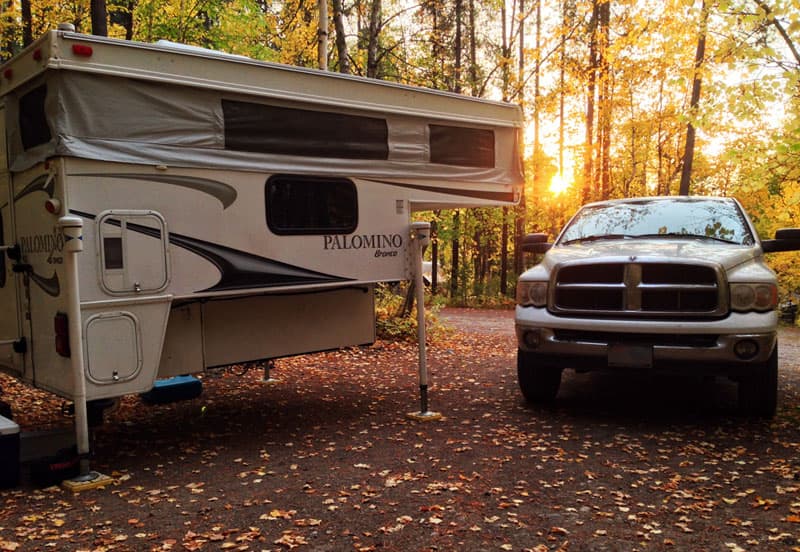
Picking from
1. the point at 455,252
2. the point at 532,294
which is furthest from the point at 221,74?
the point at 455,252

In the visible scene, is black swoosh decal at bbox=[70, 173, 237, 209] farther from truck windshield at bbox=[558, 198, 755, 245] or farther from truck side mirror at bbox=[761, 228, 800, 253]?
truck side mirror at bbox=[761, 228, 800, 253]

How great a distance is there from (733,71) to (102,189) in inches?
340

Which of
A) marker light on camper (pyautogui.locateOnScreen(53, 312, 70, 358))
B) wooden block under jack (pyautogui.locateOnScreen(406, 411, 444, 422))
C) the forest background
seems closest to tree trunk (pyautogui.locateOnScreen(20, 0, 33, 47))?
the forest background

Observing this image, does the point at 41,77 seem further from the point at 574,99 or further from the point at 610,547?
the point at 574,99

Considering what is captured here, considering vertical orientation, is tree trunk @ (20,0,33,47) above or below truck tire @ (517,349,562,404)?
above

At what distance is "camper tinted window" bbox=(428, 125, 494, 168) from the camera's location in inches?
253

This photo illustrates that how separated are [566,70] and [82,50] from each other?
48.2 ft

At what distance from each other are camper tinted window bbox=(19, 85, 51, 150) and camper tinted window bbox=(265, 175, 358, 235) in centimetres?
164

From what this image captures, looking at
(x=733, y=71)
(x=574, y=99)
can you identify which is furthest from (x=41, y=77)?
(x=574, y=99)

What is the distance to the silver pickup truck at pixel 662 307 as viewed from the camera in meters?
5.28

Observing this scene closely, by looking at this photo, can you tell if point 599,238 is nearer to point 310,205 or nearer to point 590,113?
point 310,205

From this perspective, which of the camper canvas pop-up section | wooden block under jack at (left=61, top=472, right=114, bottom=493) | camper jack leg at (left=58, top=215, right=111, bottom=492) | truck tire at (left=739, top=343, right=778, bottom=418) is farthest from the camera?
truck tire at (left=739, top=343, right=778, bottom=418)

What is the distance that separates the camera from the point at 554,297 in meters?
5.91

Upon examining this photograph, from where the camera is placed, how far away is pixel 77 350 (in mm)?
4250
